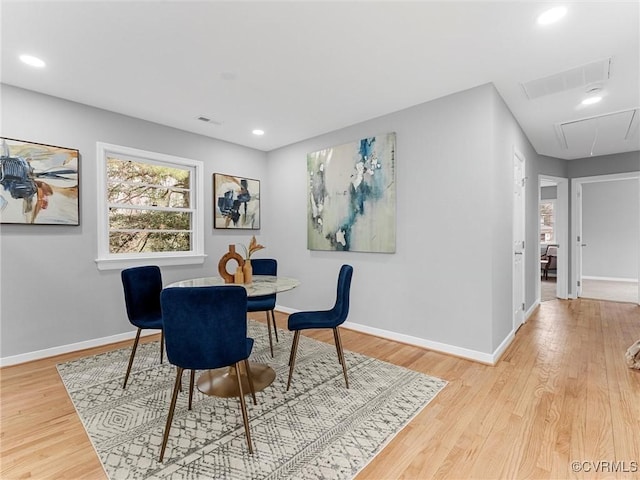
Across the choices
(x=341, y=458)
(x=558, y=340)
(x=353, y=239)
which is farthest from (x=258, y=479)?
(x=558, y=340)

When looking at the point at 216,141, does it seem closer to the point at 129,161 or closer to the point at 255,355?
the point at 129,161

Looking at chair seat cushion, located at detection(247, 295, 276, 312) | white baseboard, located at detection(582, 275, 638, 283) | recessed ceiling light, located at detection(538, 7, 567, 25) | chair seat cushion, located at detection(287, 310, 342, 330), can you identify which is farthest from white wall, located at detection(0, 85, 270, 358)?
white baseboard, located at detection(582, 275, 638, 283)

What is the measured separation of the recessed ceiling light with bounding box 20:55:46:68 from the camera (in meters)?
2.41

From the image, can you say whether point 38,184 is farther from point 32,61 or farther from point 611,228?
point 611,228

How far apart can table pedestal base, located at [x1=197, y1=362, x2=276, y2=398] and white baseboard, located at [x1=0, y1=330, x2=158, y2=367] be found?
1487 mm

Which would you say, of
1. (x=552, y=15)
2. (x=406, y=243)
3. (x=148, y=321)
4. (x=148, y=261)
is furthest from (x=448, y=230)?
(x=148, y=261)

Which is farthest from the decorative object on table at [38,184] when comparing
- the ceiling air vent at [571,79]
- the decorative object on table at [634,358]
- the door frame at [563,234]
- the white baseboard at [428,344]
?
the door frame at [563,234]

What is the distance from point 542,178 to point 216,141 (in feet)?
18.2

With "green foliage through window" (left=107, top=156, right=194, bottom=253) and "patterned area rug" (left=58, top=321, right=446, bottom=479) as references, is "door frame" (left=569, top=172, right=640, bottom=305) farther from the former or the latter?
"green foliage through window" (left=107, top=156, right=194, bottom=253)

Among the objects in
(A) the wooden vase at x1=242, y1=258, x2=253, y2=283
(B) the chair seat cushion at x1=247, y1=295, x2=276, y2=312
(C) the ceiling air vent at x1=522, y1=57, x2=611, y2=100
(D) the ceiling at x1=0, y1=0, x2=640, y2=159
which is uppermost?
(D) the ceiling at x1=0, y1=0, x2=640, y2=159

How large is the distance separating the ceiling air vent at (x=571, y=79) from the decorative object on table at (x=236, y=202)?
363cm

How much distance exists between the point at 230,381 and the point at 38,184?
8.56ft

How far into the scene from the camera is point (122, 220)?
364cm

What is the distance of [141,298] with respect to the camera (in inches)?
107
